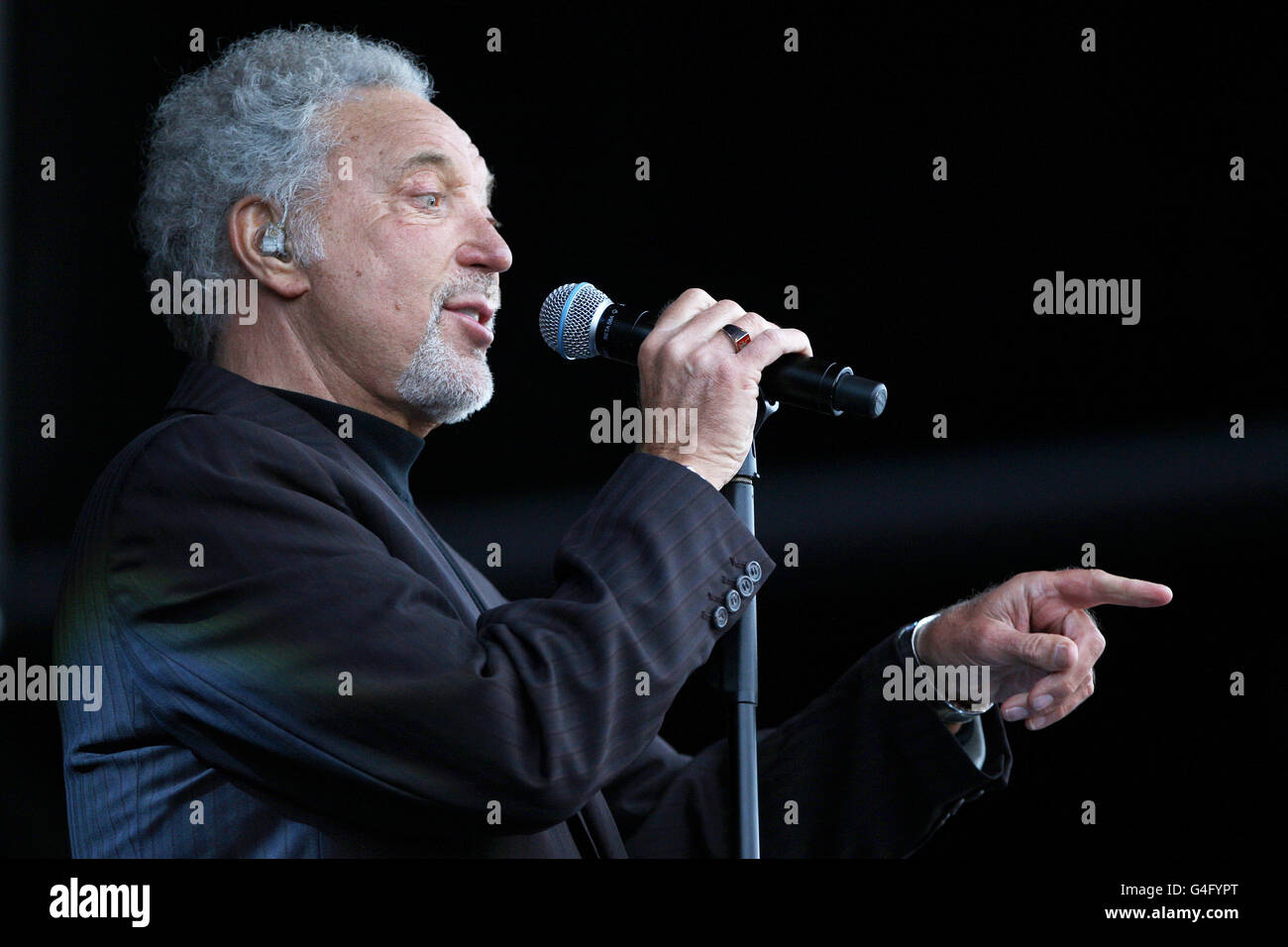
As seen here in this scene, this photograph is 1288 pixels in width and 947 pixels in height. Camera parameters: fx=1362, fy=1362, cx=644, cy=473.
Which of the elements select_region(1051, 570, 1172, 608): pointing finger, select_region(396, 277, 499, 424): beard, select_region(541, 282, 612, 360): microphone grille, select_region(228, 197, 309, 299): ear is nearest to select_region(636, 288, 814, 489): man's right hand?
select_region(541, 282, 612, 360): microphone grille

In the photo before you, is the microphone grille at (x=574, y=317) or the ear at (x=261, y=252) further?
the ear at (x=261, y=252)

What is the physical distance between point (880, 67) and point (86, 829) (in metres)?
2.06

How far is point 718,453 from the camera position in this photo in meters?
1.42

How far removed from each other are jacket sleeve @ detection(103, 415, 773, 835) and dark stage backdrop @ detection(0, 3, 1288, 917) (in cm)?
116

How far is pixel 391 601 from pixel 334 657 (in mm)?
76

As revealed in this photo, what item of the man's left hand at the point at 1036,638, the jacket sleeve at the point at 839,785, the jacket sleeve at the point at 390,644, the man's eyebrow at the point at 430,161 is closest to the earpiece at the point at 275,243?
the man's eyebrow at the point at 430,161

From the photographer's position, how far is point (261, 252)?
1825 millimetres

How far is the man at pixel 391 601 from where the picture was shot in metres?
1.27

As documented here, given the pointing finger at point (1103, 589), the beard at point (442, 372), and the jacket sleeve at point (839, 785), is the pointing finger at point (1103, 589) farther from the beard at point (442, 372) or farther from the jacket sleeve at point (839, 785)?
the beard at point (442, 372)

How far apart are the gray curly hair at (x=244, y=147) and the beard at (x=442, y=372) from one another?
0.19 m

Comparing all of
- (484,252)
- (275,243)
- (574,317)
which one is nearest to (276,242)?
(275,243)

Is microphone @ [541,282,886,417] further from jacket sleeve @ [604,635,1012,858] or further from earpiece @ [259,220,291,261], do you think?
jacket sleeve @ [604,635,1012,858]

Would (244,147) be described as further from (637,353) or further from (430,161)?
(637,353)
